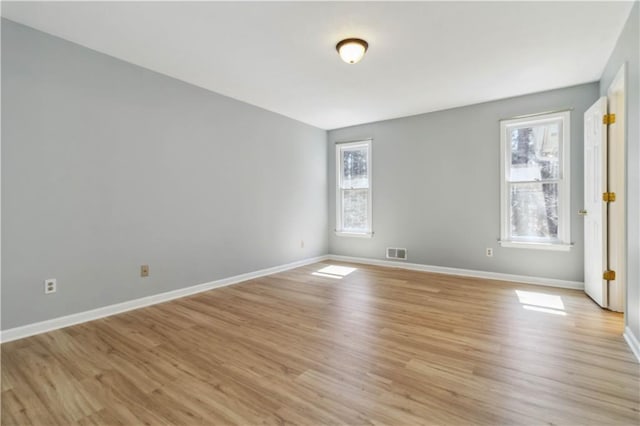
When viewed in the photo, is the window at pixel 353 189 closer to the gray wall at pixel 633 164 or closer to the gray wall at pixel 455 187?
the gray wall at pixel 455 187

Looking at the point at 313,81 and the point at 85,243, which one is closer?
the point at 85,243

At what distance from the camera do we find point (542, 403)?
1.62 metres

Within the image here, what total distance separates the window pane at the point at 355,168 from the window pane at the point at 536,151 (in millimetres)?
2325

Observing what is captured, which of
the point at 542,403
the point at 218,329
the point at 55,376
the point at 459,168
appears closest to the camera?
the point at 542,403

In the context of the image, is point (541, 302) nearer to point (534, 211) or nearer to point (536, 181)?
point (534, 211)

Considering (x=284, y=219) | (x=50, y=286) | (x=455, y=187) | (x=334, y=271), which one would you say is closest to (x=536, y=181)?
(x=455, y=187)

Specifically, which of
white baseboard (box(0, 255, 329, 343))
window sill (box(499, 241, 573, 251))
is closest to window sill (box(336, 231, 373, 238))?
white baseboard (box(0, 255, 329, 343))

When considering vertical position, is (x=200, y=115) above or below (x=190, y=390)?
above

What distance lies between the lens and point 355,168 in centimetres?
577

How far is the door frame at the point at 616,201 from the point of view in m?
2.86

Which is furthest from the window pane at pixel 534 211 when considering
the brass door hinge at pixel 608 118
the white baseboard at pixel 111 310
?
the white baseboard at pixel 111 310

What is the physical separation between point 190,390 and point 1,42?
3030 mm

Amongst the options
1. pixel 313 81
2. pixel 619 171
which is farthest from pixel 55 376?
pixel 619 171

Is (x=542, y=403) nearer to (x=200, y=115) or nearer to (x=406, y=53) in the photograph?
(x=406, y=53)
